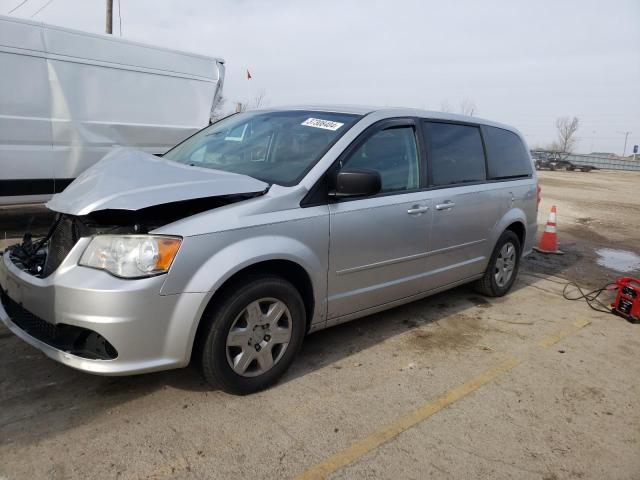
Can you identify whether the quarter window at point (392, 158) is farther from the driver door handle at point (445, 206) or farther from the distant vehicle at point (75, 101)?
the distant vehicle at point (75, 101)

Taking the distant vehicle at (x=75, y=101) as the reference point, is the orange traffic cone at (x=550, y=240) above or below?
below

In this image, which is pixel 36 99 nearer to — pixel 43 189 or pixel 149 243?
pixel 43 189

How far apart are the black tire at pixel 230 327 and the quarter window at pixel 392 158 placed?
1.01m

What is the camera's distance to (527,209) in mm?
5254

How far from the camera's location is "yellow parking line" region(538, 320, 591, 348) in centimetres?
404

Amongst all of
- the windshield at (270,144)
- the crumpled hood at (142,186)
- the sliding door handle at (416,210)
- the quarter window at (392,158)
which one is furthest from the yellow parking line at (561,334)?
the crumpled hood at (142,186)

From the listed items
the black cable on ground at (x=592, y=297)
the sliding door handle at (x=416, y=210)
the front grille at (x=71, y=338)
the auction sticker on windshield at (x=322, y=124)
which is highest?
the auction sticker on windshield at (x=322, y=124)

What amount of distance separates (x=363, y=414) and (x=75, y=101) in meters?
5.94

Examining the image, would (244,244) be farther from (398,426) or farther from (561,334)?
(561,334)

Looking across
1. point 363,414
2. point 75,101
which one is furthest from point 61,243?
point 75,101

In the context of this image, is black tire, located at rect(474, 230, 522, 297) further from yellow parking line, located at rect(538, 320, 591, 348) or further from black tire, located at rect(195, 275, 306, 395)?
black tire, located at rect(195, 275, 306, 395)

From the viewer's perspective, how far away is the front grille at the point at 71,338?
252 cm

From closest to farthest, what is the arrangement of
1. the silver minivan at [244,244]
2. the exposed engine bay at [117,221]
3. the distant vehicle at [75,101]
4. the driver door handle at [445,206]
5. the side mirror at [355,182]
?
the silver minivan at [244,244] → the exposed engine bay at [117,221] → the side mirror at [355,182] → the driver door handle at [445,206] → the distant vehicle at [75,101]

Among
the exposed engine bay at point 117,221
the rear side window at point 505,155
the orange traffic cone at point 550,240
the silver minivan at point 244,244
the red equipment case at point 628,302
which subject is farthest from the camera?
the orange traffic cone at point 550,240
